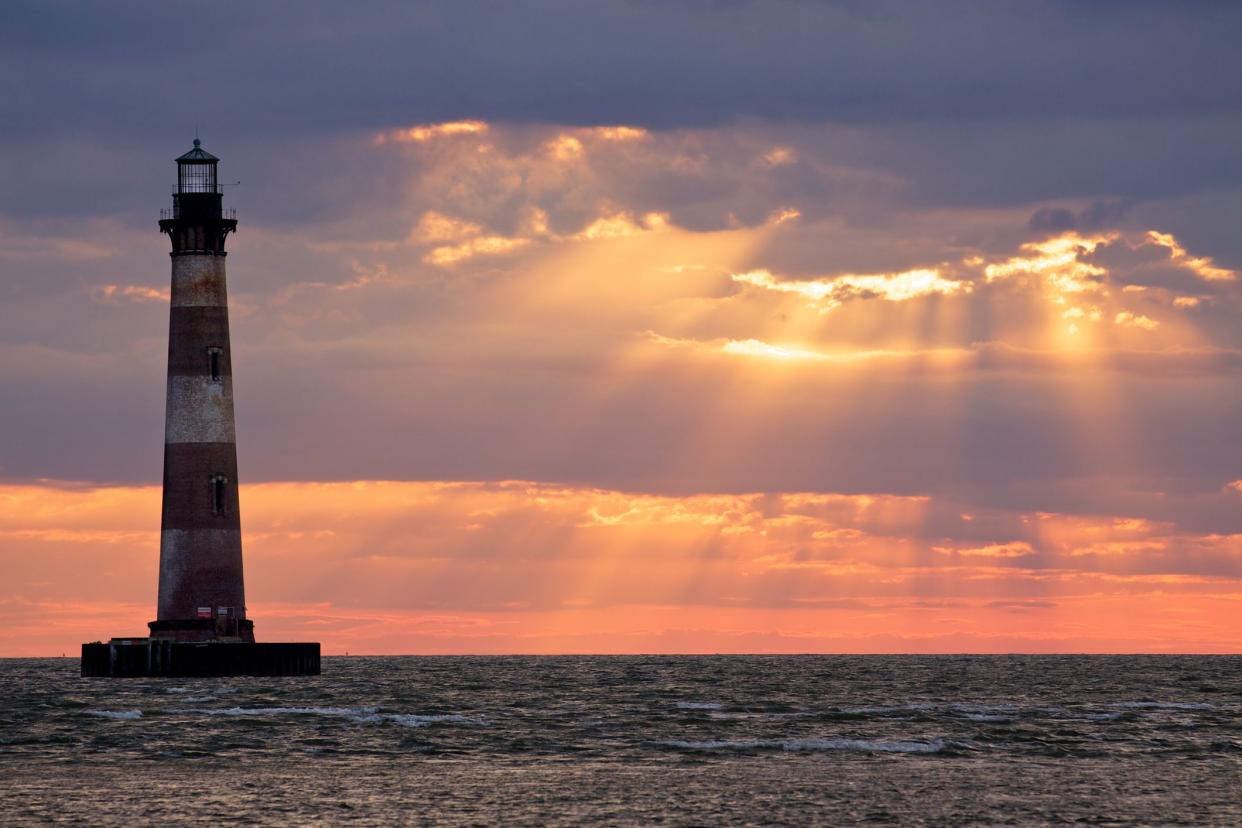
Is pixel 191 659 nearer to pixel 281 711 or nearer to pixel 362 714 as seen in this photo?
pixel 281 711

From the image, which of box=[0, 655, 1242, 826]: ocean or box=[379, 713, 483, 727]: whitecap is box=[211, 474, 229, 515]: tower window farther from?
box=[379, 713, 483, 727]: whitecap

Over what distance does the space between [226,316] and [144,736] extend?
96.1ft

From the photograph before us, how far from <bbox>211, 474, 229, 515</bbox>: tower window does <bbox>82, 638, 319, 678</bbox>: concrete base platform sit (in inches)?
228

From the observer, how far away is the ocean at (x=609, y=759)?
38375 millimetres

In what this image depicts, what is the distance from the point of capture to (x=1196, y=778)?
45.3m

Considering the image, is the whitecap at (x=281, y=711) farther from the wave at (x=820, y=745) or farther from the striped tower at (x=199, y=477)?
the wave at (x=820, y=745)

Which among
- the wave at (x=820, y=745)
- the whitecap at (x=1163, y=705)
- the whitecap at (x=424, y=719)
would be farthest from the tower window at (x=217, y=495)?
the whitecap at (x=1163, y=705)

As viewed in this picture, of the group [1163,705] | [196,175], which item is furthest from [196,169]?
[1163,705]

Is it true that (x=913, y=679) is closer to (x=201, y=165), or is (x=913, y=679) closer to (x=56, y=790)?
(x=201, y=165)

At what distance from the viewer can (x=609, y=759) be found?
5006cm

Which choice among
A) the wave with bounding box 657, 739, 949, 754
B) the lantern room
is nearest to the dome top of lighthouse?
the lantern room

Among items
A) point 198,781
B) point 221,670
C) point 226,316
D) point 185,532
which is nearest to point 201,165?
point 226,316

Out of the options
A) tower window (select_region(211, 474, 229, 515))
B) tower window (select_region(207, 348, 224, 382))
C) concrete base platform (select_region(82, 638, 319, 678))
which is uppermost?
tower window (select_region(207, 348, 224, 382))

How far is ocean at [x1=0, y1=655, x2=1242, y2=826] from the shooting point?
38375 millimetres
